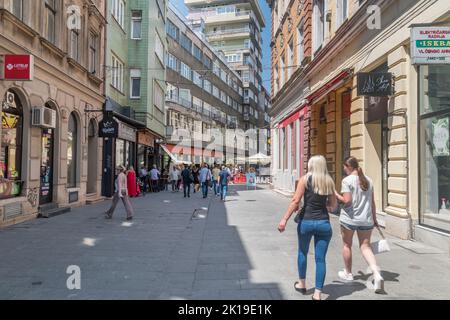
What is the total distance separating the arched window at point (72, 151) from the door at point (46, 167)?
63.6 inches

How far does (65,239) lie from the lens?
29.1 feet

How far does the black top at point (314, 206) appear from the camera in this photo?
499cm

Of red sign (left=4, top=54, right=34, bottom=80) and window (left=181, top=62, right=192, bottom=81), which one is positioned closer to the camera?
red sign (left=4, top=54, right=34, bottom=80)

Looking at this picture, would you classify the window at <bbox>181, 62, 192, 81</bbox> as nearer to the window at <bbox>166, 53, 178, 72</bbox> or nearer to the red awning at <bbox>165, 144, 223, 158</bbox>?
the window at <bbox>166, 53, 178, 72</bbox>

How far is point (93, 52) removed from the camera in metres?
17.6

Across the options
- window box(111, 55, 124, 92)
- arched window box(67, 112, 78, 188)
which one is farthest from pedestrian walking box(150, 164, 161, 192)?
arched window box(67, 112, 78, 188)

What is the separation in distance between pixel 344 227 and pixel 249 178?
25.3 metres

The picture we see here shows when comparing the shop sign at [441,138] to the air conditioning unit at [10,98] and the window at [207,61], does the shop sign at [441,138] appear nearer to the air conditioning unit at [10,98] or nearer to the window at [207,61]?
the air conditioning unit at [10,98]

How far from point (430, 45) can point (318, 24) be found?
1062 centimetres

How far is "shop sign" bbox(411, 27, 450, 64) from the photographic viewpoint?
730 cm

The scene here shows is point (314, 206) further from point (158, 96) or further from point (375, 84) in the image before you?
point (158, 96)

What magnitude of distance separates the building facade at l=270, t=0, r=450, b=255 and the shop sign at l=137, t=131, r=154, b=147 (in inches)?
510

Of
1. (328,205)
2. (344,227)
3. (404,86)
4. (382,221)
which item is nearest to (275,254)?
(344,227)
